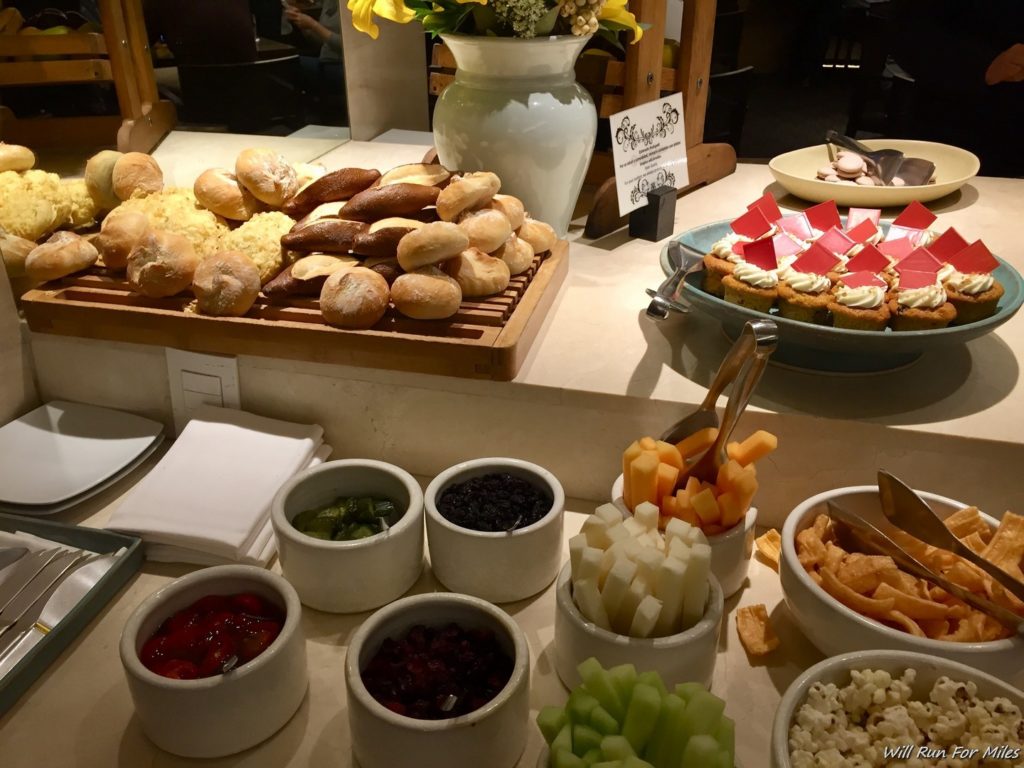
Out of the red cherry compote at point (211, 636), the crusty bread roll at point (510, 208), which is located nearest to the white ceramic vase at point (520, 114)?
the crusty bread roll at point (510, 208)

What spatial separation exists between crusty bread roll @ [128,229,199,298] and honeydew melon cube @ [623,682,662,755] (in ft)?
2.88

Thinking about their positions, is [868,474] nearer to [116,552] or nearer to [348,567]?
[348,567]

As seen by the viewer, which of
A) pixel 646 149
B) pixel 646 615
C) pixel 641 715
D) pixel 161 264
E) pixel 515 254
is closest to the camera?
pixel 641 715

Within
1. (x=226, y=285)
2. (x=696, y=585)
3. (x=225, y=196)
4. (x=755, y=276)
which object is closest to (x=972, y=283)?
(x=755, y=276)

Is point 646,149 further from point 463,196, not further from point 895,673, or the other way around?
point 895,673

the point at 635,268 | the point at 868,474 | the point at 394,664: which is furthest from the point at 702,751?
the point at 635,268

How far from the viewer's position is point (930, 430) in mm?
1026

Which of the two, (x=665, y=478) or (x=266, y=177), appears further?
(x=266, y=177)

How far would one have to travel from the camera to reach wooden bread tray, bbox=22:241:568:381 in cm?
112

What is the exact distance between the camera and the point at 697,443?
0.97 metres

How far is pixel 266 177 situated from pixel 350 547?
68 cm

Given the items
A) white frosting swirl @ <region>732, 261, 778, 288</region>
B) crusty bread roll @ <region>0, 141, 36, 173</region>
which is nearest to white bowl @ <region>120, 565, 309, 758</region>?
white frosting swirl @ <region>732, 261, 778, 288</region>

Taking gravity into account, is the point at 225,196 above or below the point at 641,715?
above

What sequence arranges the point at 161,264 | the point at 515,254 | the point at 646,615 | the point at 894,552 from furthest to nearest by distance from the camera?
the point at 515,254 → the point at 161,264 → the point at 894,552 → the point at 646,615
